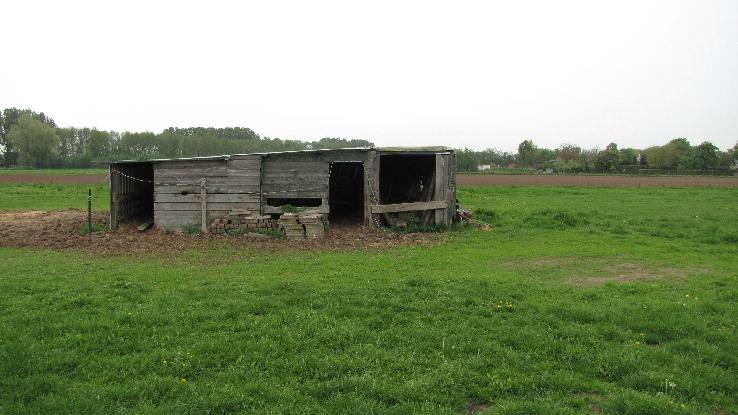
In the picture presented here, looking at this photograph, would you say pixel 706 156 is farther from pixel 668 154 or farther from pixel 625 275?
pixel 625 275

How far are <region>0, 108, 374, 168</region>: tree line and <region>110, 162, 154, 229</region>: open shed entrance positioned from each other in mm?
58700

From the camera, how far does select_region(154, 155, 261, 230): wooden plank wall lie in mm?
17422

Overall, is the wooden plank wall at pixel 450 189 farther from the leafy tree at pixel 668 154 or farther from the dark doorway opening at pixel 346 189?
the leafy tree at pixel 668 154

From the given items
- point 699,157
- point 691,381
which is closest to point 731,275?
point 691,381

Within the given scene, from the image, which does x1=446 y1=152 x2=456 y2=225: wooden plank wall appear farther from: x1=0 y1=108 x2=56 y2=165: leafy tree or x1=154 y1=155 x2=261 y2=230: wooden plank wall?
x1=0 y1=108 x2=56 y2=165: leafy tree

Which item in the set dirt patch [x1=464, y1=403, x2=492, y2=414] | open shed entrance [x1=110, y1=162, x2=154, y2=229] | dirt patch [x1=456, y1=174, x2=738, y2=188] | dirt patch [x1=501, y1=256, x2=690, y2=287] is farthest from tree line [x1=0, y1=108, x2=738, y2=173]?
dirt patch [x1=464, y1=403, x2=492, y2=414]

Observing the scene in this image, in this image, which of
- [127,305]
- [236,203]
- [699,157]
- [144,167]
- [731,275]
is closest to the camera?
[127,305]

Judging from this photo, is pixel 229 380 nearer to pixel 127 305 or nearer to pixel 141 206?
pixel 127 305

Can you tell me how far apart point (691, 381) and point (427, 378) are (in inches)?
108

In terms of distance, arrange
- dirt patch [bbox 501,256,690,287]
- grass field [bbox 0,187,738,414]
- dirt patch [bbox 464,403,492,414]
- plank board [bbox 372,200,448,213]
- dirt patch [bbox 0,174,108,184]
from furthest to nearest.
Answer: dirt patch [bbox 0,174,108,184], plank board [bbox 372,200,448,213], dirt patch [bbox 501,256,690,287], grass field [bbox 0,187,738,414], dirt patch [bbox 464,403,492,414]

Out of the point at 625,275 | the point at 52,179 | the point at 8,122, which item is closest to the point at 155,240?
the point at 625,275

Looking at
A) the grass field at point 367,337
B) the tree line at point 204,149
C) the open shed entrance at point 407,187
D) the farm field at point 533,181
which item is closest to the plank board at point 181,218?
the grass field at point 367,337

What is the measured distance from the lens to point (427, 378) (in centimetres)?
555

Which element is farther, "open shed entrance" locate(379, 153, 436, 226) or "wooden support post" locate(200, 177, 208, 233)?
"open shed entrance" locate(379, 153, 436, 226)
